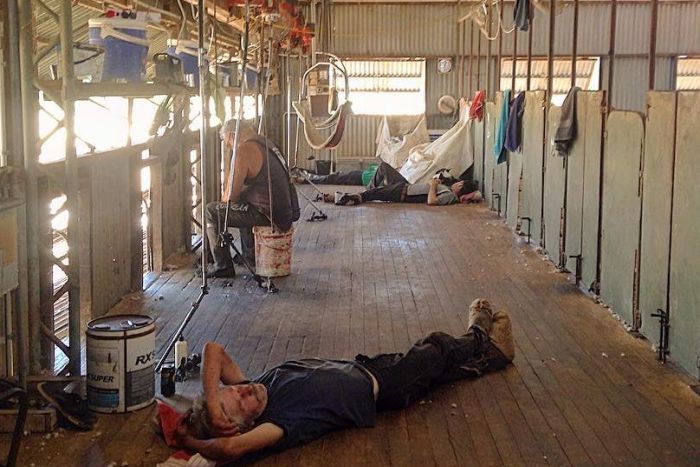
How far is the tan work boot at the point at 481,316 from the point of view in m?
4.95

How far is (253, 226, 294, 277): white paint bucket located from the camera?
7148mm

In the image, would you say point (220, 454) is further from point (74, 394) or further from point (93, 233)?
point (93, 233)

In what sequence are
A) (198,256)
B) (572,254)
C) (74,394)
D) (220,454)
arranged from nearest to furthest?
(220,454) → (74,394) → (572,254) → (198,256)

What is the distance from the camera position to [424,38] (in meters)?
17.2

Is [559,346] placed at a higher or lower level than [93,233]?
lower

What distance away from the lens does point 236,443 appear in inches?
136

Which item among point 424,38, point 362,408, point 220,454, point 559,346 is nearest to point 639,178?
point 559,346

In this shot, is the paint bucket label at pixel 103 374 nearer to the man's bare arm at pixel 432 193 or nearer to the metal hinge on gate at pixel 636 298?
the metal hinge on gate at pixel 636 298

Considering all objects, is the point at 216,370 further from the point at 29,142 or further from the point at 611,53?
the point at 611,53

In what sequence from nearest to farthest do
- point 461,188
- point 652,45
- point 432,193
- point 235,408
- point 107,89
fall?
point 235,408
point 107,89
point 652,45
point 432,193
point 461,188

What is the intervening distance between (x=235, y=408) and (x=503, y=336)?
187cm

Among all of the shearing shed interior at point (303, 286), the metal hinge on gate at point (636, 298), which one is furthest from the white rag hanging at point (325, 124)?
the metal hinge on gate at point (636, 298)

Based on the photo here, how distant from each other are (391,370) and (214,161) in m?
6.13

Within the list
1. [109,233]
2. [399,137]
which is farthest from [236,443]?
[399,137]
